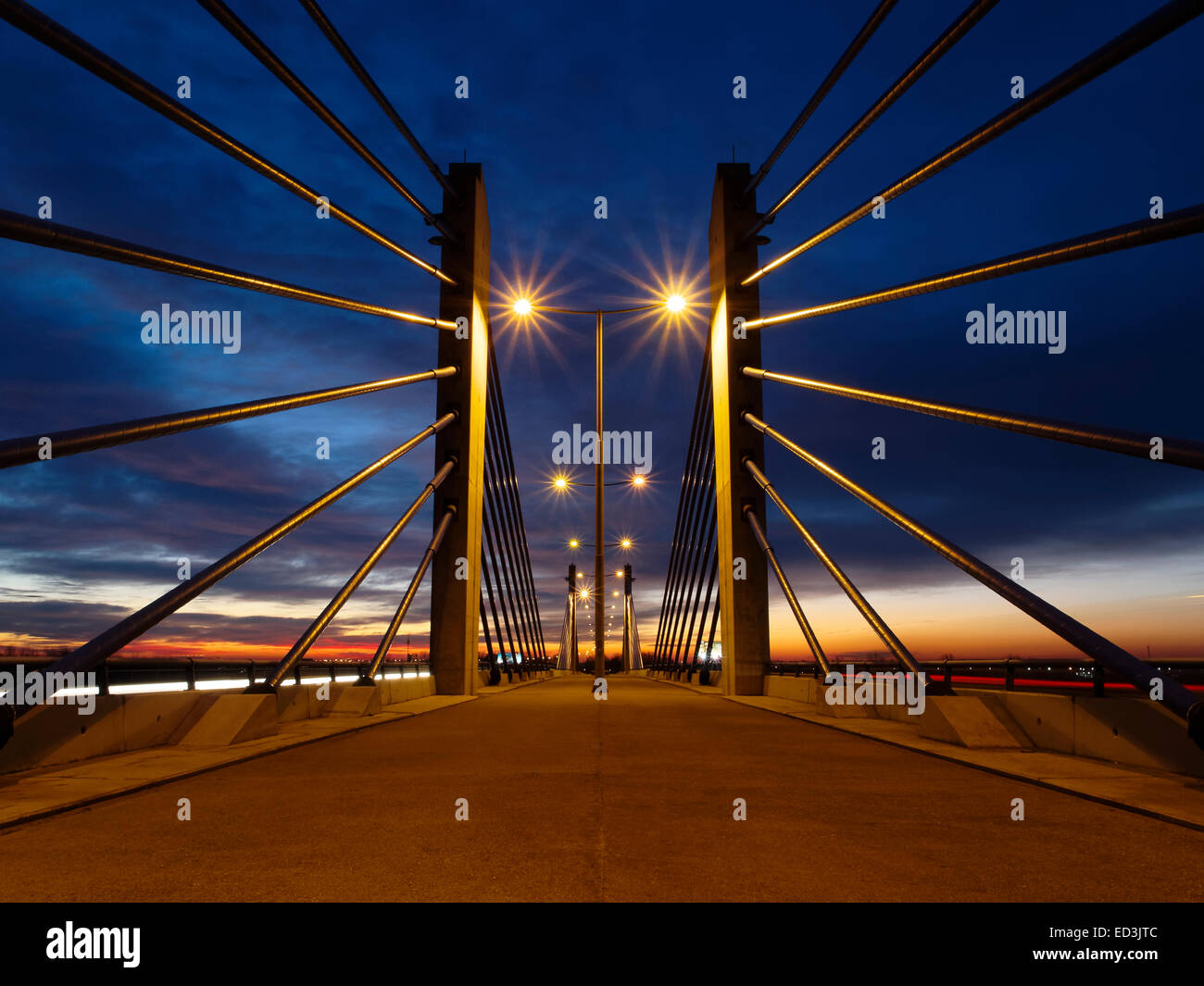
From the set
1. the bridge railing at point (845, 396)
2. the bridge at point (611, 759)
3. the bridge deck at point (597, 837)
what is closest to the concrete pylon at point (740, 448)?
the bridge railing at point (845, 396)

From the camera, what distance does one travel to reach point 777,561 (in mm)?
18719

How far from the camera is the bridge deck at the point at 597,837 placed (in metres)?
3.99

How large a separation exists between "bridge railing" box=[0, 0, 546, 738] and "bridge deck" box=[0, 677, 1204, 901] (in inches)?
112

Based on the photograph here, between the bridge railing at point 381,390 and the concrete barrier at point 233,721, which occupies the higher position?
the bridge railing at point 381,390

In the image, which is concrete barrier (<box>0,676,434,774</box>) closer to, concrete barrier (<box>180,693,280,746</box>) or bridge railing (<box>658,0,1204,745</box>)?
concrete barrier (<box>180,693,280,746</box>)

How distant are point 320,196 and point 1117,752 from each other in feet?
39.5

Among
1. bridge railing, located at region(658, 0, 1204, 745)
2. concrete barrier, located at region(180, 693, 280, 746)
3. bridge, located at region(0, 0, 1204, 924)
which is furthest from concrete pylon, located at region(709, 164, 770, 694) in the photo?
concrete barrier, located at region(180, 693, 280, 746)

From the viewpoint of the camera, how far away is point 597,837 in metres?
5.05

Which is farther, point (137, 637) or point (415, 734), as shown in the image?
point (415, 734)

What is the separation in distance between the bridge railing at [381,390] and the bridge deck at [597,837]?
9.37ft

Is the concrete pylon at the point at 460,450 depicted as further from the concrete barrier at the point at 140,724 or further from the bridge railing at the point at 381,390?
the concrete barrier at the point at 140,724
